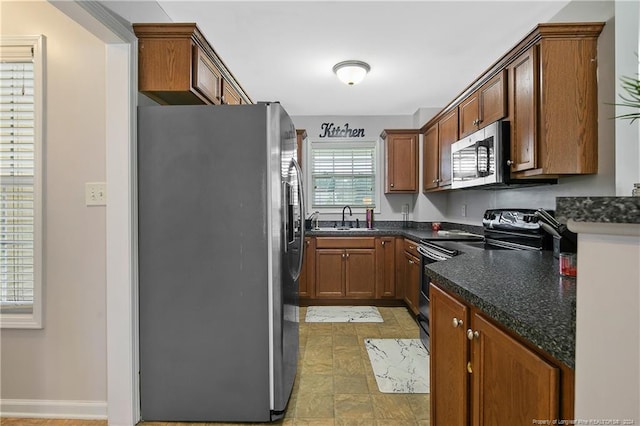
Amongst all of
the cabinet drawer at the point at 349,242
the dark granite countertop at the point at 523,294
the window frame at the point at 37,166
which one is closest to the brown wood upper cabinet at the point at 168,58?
the window frame at the point at 37,166

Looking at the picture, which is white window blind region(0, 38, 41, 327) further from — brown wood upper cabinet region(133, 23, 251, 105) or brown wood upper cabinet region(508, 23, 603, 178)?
brown wood upper cabinet region(508, 23, 603, 178)

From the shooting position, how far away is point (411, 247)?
3.47 m

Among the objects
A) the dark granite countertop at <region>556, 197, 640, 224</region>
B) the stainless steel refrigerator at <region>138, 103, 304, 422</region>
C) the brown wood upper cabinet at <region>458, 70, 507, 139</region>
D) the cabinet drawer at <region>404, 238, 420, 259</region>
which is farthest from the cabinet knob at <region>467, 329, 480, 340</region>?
the cabinet drawer at <region>404, 238, 420, 259</region>

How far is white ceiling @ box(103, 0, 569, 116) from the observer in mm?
2125

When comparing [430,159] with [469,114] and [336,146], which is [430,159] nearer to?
[469,114]

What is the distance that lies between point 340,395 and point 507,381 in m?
1.46

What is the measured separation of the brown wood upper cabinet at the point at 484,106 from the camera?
2.26 m

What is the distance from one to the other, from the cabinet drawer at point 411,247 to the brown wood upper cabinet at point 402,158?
875mm

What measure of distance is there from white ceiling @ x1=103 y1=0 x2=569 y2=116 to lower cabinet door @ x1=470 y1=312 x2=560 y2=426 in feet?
6.73

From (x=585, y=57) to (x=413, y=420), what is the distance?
7.40ft

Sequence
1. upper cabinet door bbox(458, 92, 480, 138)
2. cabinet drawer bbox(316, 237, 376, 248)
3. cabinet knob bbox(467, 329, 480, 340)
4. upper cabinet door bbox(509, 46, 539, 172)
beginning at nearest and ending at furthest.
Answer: cabinet knob bbox(467, 329, 480, 340), upper cabinet door bbox(509, 46, 539, 172), upper cabinet door bbox(458, 92, 480, 138), cabinet drawer bbox(316, 237, 376, 248)

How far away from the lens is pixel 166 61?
6.07ft

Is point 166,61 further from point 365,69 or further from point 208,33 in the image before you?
point 365,69

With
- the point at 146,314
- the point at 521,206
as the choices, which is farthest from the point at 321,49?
the point at 146,314
